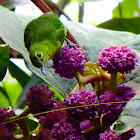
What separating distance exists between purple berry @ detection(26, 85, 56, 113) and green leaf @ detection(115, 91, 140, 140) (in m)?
0.19

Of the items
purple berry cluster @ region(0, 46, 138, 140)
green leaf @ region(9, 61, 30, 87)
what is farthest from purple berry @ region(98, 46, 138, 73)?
green leaf @ region(9, 61, 30, 87)

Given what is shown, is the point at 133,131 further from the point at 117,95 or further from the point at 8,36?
the point at 8,36

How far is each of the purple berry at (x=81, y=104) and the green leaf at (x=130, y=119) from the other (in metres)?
0.09

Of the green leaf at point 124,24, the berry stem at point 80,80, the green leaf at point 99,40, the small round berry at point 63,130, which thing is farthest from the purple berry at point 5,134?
the green leaf at point 124,24

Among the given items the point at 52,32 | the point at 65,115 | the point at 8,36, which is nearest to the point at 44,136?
the point at 65,115

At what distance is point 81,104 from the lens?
76 cm

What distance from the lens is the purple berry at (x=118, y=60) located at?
837 mm

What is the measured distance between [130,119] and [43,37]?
0.66m

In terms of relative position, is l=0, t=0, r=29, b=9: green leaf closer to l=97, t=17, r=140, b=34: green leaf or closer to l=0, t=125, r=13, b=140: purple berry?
l=97, t=17, r=140, b=34: green leaf

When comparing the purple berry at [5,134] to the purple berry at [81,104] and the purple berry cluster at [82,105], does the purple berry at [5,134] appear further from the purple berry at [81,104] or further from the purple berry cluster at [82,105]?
the purple berry at [81,104]

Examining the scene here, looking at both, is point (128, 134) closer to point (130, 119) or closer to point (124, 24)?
point (130, 119)

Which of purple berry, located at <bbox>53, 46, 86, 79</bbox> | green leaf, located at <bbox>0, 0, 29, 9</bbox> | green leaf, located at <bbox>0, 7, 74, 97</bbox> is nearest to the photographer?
purple berry, located at <bbox>53, 46, 86, 79</bbox>

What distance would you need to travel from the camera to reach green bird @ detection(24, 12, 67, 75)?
3.48 feet

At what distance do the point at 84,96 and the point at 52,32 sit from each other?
59 cm
